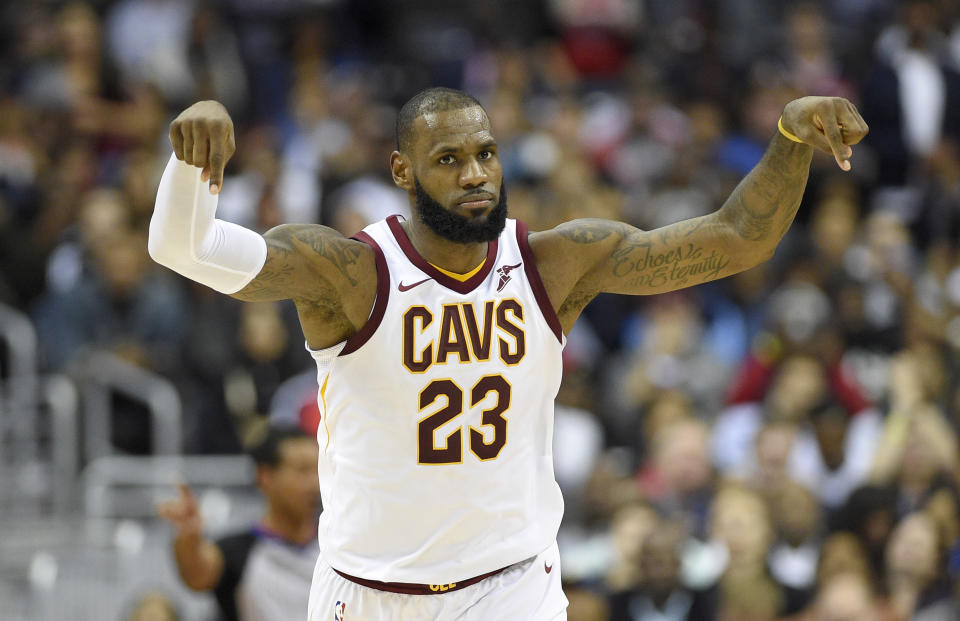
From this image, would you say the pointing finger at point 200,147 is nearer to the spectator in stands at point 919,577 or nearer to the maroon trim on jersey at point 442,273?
the maroon trim on jersey at point 442,273

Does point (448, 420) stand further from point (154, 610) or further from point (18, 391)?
point (18, 391)

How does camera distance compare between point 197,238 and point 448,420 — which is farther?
point 448,420

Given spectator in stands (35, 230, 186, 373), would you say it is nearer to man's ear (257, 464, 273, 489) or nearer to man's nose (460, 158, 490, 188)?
man's ear (257, 464, 273, 489)

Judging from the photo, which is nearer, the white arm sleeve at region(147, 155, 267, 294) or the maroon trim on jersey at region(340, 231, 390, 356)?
the white arm sleeve at region(147, 155, 267, 294)

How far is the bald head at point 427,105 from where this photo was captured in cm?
543

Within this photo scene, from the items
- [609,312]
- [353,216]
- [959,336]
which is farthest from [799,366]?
[353,216]

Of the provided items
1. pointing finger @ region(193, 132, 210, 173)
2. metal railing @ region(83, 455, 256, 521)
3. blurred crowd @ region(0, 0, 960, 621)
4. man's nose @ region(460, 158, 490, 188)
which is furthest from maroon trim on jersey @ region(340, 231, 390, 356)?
metal railing @ region(83, 455, 256, 521)

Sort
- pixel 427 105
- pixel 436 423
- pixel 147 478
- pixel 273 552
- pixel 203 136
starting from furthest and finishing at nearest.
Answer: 1. pixel 147 478
2. pixel 273 552
3. pixel 427 105
4. pixel 436 423
5. pixel 203 136

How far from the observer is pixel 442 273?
5.48 m

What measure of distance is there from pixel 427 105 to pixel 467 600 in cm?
187

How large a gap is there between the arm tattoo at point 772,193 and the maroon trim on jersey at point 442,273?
0.95m

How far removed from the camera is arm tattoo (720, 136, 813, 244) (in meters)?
5.45

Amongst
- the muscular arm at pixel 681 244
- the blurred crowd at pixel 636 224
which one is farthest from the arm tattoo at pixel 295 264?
the blurred crowd at pixel 636 224

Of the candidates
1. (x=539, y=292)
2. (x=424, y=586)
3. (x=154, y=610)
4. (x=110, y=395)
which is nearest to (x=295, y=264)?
(x=539, y=292)
